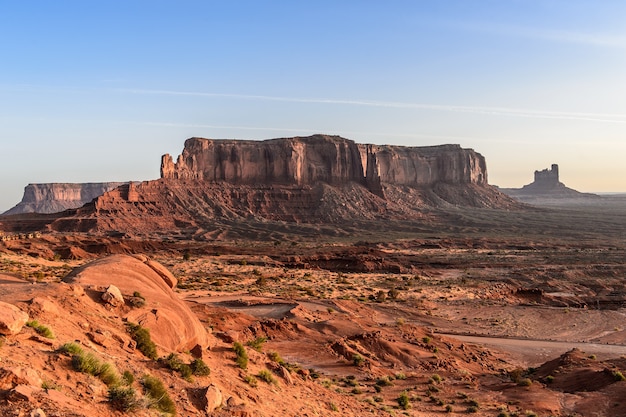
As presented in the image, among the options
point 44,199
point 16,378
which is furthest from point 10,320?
point 44,199

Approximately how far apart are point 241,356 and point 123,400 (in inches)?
237

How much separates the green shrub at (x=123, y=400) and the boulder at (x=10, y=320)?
219 cm

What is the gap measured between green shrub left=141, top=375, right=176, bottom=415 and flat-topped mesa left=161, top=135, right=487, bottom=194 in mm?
111351

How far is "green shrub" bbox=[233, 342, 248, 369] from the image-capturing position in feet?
44.5

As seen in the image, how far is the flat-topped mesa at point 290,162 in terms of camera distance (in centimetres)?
12606

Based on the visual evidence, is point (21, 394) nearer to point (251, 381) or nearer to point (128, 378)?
point (128, 378)

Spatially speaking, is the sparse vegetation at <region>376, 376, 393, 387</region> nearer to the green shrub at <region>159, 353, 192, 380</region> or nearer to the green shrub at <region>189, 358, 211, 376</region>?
the green shrub at <region>189, 358, 211, 376</region>

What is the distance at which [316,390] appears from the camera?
571 inches

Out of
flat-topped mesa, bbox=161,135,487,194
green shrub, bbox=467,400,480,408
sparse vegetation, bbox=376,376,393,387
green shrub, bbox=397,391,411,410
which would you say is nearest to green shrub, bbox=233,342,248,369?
green shrub, bbox=397,391,411,410

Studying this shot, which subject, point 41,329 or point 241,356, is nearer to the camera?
point 41,329

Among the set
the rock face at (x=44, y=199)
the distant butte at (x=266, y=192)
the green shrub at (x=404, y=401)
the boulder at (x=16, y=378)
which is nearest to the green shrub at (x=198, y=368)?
the boulder at (x=16, y=378)

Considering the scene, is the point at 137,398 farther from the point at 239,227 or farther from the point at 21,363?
the point at 239,227

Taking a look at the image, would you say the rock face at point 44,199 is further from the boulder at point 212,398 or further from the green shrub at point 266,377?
the boulder at point 212,398

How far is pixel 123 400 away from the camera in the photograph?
321 inches
